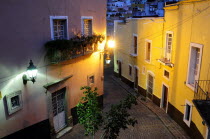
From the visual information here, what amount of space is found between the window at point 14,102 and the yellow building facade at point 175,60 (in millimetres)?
6719

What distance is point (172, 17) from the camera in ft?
43.2

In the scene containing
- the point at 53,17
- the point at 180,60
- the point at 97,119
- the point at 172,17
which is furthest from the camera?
the point at 172,17

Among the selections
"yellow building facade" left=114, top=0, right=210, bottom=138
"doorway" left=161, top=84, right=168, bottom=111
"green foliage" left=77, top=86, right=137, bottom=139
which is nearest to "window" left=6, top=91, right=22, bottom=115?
"green foliage" left=77, top=86, right=137, bottom=139

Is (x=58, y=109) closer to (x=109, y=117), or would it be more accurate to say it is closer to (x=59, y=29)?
(x=59, y=29)

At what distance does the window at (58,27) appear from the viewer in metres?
10.0

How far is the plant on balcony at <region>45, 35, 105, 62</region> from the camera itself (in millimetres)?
9695

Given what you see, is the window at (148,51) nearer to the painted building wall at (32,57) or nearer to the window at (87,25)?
the window at (87,25)

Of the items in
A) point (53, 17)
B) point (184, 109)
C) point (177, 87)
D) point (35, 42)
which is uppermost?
point (53, 17)

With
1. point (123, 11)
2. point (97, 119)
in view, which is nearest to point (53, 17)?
point (97, 119)

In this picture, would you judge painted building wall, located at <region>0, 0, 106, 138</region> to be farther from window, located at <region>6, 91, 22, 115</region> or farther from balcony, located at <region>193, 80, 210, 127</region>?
balcony, located at <region>193, 80, 210, 127</region>

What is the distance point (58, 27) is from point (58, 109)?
4.38 meters

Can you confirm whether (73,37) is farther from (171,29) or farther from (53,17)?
(171,29)

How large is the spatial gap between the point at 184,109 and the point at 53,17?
8.53 metres

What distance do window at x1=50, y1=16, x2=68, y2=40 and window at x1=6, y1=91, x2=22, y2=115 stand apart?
312 cm
